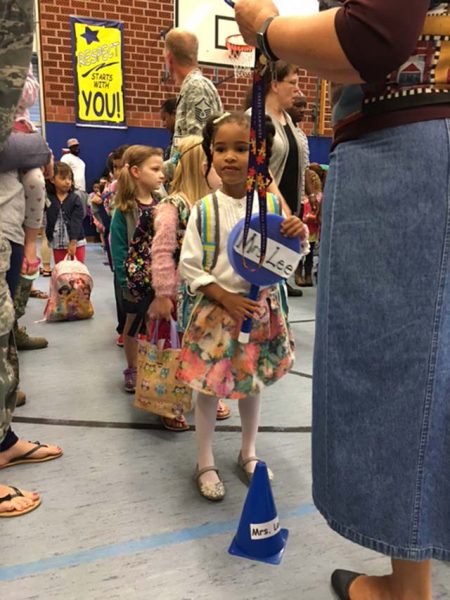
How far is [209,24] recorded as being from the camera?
7.07 m

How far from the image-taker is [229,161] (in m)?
1.65

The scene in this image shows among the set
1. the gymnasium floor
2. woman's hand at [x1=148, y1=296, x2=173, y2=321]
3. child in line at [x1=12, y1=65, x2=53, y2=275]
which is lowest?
the gymnasium floor

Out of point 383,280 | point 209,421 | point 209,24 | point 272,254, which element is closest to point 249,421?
point 209,421

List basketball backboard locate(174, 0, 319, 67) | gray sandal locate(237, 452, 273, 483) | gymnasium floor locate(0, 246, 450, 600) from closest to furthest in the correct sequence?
gymnasium floor locate(0, 246, 450, 600) < gray sandal locate(237, 452, 273, 483) < basketball backboard locate(174, 0, 319, 67)

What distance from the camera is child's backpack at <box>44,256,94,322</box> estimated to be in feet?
12.7

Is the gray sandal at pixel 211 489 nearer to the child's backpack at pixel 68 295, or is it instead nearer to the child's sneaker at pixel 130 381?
the child's sneaker at pixel 130 381

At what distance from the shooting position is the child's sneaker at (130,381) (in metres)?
2.60

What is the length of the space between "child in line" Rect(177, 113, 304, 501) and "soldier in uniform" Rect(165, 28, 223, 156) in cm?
100

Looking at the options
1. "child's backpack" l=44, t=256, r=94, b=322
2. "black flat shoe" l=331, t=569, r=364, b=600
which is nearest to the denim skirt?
"black flat shoe" l=331, t=569, r=364, b=600

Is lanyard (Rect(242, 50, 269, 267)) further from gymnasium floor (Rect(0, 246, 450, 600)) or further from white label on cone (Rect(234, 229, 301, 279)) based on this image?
gymnasium floor (Rect(0, 246, 450, 600))

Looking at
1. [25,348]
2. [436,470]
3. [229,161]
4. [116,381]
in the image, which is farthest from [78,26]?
[436,470]

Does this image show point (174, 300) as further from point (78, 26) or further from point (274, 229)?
point (78, 26)

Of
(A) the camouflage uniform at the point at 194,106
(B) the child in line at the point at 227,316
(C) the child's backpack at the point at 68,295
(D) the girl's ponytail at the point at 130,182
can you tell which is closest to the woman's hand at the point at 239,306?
(B) the child in line at the point at 227,316

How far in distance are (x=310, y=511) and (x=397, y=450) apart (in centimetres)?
81
